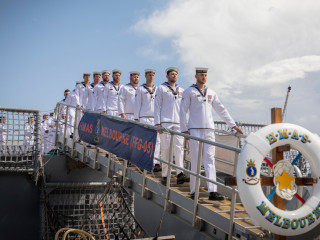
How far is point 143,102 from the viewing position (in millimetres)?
7809

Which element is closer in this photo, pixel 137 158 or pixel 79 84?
pixel 137 158

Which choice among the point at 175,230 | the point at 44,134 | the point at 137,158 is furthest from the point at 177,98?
the point at 44,134

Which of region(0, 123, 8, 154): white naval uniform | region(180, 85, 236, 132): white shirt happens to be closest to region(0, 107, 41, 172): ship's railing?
region(0, 123, 8, 154): white naval uniform

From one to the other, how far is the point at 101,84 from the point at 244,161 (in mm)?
6854

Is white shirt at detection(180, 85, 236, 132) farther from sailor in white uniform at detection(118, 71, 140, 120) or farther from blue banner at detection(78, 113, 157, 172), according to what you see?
sailor in white uniform at detection(118, 71, 140, 120)

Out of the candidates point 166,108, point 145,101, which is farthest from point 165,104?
point 145,101

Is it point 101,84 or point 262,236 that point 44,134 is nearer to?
point 101,84

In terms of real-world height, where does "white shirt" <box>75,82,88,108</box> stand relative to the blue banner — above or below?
above

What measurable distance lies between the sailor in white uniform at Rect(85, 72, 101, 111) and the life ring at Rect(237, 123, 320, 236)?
6873mm

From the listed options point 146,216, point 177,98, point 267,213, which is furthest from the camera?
point 146,216

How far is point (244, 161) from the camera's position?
392 cm

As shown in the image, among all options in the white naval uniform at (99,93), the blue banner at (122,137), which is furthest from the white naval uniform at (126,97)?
the white naval uniform at (99,93)

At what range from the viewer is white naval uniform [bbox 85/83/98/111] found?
10.3 metres

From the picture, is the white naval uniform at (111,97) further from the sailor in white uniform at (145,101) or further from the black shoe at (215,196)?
the black shoe at (215,196)
